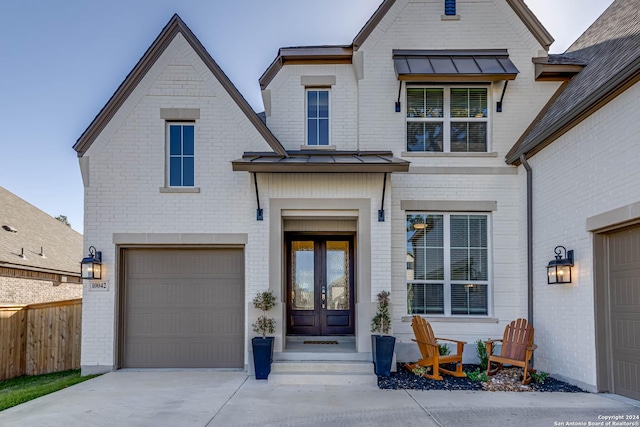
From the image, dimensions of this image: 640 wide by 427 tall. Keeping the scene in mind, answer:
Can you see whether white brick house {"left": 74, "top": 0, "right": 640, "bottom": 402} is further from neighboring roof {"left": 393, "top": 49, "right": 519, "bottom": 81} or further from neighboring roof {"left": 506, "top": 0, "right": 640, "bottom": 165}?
neighboring roof {"left": 506, "top": 0, "right": 640, "bottom": 165}

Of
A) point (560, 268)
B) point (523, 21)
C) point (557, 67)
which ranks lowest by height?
point (560, 268)

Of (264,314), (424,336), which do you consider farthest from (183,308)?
(424,336)

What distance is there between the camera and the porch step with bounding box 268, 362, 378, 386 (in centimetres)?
820

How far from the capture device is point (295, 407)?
663 centimetres

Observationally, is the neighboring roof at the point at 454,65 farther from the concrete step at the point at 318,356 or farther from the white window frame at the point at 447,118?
the concrete step at the point at 318,356

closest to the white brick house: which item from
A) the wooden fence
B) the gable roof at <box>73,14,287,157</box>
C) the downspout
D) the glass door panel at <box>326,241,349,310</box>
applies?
the gable roof at <box>73,14,287,157</box>

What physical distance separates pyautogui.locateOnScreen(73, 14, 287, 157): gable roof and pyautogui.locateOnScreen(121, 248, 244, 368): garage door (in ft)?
7.52

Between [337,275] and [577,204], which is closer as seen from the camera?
[577,204]

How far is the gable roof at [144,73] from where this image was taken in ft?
31.1

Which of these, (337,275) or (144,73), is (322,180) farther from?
(144,73)

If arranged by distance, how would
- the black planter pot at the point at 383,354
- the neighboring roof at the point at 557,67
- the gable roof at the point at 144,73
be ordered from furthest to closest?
the neighboring roof at the point at 557,67
the gable roof at the point at 144,73
the black planter pot at the point at 383,354

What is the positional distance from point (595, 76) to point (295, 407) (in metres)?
7.20

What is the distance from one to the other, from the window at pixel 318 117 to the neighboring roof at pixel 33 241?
29.7 feet

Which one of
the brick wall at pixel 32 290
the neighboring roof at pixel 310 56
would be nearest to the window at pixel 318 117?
the neighboring roof at pixel 310 56
